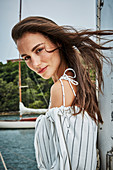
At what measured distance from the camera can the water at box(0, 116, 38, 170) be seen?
220 cm

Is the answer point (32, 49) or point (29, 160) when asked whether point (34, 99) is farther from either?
point (32, 49)

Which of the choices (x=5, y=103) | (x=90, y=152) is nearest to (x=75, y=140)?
(x=90, y=152)

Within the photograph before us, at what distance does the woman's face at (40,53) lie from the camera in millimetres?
812

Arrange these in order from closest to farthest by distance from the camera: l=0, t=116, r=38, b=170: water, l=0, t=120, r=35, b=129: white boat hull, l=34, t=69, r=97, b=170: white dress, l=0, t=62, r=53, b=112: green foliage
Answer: l=34, t=69, r=97, b=170: white dress → l=0, t=116, r=38, b=170: water → l=0, t=120, r=35, b=129: white boat hull → l=0, t=62, r=53, b=112: green foliage

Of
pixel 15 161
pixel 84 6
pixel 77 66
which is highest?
pixel 84 6

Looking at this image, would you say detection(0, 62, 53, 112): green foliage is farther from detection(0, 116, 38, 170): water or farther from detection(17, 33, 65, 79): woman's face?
detection(17, 33, 65, 79): woman's face

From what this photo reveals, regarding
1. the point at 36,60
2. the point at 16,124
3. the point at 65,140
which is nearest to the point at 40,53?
the point at 36,60

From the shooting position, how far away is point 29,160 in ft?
7.52

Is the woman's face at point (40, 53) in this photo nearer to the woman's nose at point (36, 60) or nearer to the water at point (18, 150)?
the woman's nose at point (36, 60)

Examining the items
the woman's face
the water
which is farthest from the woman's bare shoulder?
the water

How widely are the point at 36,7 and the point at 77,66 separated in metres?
2.25

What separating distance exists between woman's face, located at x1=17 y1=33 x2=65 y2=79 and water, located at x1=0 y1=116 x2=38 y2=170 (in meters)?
1.51

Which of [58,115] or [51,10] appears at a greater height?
[51,10]

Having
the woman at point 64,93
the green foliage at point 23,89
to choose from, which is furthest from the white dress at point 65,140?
the green foliage at point 23,89
